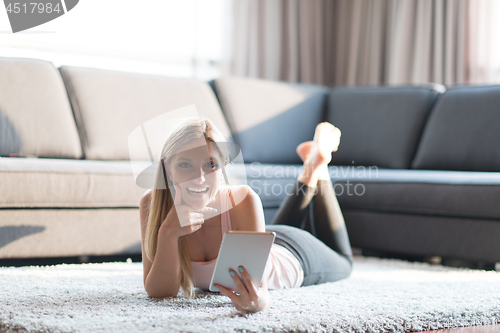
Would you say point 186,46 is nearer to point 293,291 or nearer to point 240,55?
point 240,55

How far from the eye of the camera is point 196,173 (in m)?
0.97

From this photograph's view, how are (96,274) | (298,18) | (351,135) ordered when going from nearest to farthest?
(96,274) < (351,135) < (298,18)

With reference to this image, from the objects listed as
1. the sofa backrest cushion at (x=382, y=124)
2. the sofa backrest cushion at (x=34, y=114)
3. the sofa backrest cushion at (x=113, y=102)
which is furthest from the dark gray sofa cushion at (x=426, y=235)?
the sofa backrest cushion at (x=34, y=114)

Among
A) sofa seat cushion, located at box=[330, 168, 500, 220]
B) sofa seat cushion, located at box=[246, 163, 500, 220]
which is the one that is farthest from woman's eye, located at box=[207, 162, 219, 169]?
sofa seat cushion, located at box=[330, 168, 500, 220]

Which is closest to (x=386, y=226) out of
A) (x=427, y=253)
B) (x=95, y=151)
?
(x=427, y=253)

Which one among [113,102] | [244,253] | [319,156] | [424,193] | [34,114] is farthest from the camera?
[113,102]

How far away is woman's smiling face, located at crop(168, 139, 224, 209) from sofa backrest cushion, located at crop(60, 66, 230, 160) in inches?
41.9

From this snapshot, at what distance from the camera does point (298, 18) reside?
11.4 feet

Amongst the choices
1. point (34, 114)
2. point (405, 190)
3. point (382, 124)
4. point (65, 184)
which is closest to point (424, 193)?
point (405, 190)

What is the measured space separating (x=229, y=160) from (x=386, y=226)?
36.4 inches

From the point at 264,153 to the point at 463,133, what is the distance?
35.8 inches

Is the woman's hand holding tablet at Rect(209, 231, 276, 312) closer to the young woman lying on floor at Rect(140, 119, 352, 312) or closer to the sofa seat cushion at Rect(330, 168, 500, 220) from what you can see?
the young woman lying on floor at Rect(140, 119, 352, 312)

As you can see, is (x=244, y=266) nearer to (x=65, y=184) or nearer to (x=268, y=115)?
(x=65, y=184)

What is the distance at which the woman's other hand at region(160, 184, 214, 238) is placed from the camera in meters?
0.96
